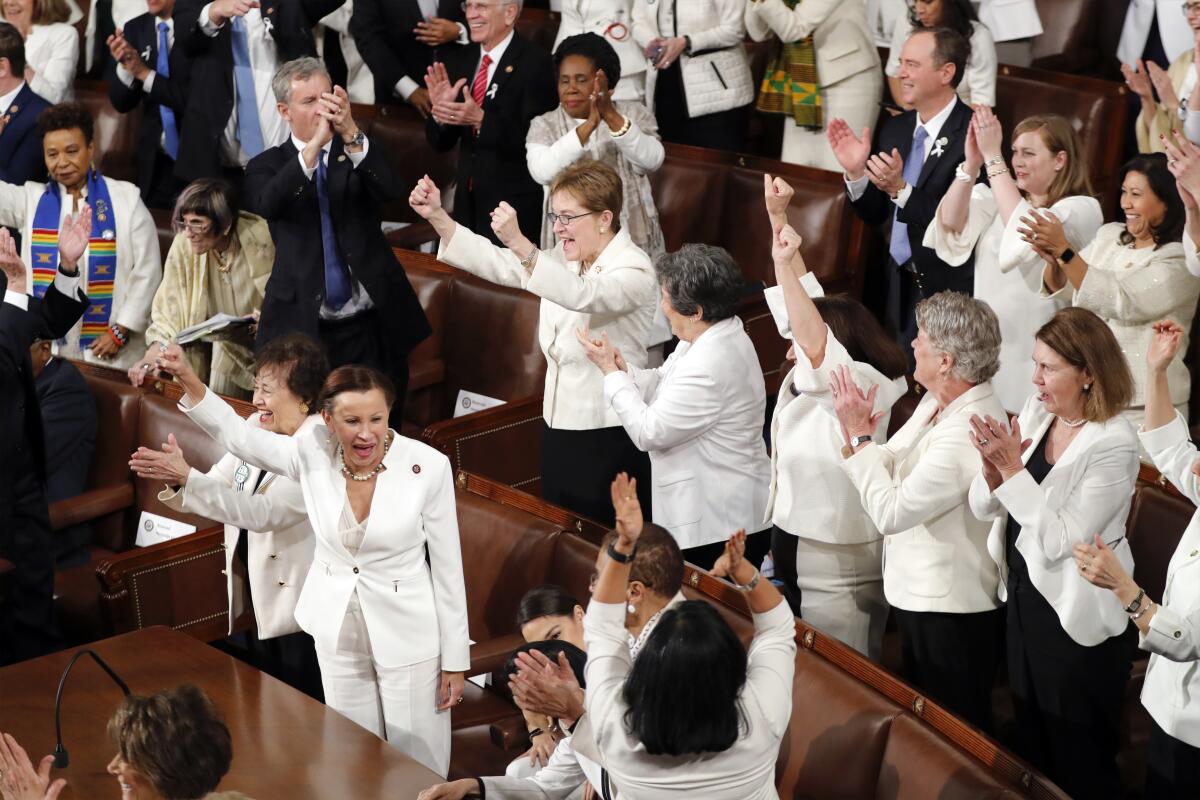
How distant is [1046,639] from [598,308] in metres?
1.40

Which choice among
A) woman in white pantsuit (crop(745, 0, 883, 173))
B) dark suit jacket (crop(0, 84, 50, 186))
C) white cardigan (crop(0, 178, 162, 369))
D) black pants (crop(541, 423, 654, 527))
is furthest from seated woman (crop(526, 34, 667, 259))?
dark suit jacket (crop(0, 84, 50, 186))

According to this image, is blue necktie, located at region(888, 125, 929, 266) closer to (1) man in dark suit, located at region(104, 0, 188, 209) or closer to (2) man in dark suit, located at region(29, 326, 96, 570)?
(2) man in dark suit, located at region(29, 326, 96, 570)

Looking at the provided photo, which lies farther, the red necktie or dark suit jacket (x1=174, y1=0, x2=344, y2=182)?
dark suit jacket (x1=174, y1=0, x2=344, y2=182)

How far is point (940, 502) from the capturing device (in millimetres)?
3365

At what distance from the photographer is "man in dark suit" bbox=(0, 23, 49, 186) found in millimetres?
6027

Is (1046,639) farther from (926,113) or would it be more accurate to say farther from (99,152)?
(99,152)

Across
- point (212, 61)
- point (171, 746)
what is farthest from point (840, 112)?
point (171, 746)

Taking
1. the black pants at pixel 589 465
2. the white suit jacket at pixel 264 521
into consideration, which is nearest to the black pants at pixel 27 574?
the white suit jacket at pixel 264 521

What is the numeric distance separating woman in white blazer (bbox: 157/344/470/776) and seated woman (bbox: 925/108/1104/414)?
177cm

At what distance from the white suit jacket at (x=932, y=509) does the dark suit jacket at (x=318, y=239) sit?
175 centimetres

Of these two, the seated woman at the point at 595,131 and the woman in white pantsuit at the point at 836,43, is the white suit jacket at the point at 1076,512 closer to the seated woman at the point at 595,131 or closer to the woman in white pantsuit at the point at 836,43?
the seated woman at the point at 595,131

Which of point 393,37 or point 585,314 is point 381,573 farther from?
point 393,37

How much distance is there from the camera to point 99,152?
7.18m

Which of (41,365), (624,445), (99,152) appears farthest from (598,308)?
(99,152)
